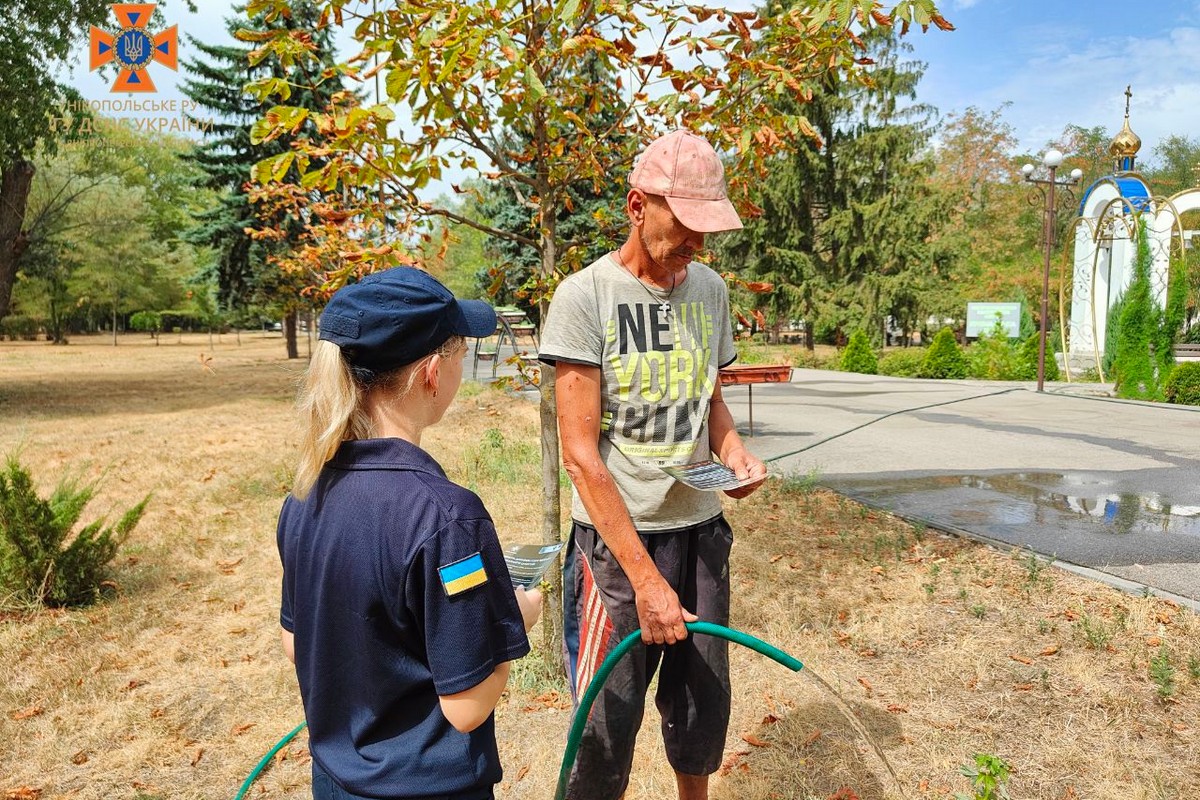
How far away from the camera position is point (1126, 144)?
21.7m

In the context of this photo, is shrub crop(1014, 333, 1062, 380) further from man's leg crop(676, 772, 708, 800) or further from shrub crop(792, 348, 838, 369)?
man's leg crop(676, 772, 708, 800)

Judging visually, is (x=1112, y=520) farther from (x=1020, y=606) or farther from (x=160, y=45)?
(x=160, y=45)

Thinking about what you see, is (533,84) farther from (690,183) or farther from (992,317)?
(992,317)

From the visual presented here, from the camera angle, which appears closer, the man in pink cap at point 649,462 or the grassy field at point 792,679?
the man in pink cap at point 649,462

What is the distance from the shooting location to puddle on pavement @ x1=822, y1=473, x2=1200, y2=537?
19.6 feet

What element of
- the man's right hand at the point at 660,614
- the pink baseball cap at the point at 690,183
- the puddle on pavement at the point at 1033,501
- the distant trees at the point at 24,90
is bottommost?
the puddle on pavement at the point at 1033,501

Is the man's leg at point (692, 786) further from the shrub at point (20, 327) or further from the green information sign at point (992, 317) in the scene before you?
the shrub at point (20, 327)

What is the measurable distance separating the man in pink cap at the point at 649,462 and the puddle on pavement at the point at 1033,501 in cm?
423

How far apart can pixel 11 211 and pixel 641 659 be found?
1742 cm

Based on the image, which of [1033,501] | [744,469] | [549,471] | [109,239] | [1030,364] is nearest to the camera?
[744,469]

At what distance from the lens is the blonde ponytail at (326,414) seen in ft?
4.48

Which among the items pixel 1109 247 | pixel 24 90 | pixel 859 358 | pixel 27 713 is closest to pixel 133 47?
pixel 24 90

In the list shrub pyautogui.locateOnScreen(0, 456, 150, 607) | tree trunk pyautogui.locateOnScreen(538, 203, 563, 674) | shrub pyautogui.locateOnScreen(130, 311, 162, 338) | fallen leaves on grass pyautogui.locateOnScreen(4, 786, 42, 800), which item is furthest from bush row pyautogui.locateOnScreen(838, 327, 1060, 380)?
shrub pyautogui.locateOnScreen(130, 311, 162, 338)

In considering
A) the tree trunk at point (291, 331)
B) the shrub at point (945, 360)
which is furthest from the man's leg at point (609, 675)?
the tree trunk at point (291, 331)
